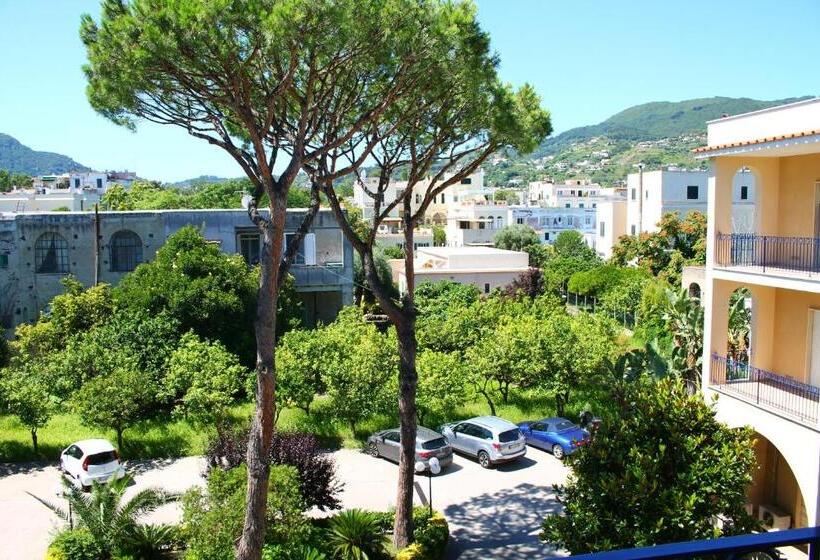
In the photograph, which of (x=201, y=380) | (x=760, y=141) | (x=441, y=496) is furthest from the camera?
(x=201, y=380)

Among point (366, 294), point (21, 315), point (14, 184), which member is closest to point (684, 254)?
point (366, 294)

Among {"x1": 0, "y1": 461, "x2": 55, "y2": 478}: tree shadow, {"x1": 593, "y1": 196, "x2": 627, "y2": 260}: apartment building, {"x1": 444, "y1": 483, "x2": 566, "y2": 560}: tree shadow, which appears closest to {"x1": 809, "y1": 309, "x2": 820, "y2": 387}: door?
{"x1": 444, "y1": 483, "x2": 566, "y2": 560}: tree shadow

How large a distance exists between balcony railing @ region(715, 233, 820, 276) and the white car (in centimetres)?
1518

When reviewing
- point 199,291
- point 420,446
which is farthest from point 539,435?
point 199,291

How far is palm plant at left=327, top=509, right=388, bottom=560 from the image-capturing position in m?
12.3

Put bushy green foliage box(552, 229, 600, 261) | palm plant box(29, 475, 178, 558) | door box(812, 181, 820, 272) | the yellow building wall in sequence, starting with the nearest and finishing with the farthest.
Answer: palm plant box(29, 475, 178, 558) → door box(812, 181, 820, 272) → the yellow building wall → bushy green foliage box(552, 229, 600, 261)

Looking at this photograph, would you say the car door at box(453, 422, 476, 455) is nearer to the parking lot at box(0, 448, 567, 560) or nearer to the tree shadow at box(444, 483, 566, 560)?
the parking lot at box(0, 448, 567, 560)

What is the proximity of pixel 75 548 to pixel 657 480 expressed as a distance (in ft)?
33.2

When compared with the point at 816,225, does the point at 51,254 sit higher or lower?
lower

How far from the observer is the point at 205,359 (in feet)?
69.6

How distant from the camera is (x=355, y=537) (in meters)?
12.5

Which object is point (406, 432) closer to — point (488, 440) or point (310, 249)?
point (488, 440)

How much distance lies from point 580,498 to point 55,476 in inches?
598

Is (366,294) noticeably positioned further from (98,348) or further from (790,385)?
(790,385)
